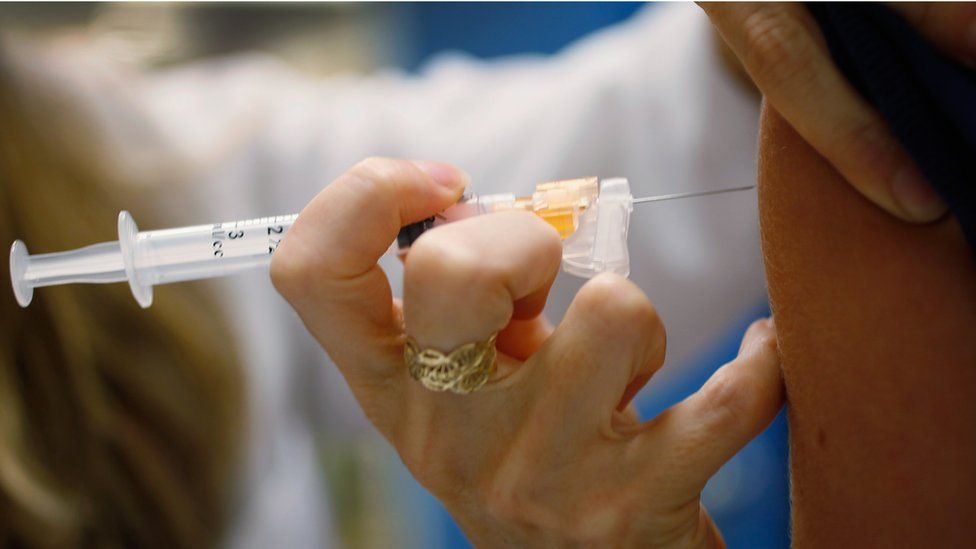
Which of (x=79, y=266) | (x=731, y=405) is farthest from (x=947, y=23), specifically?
(x=79, y=266)

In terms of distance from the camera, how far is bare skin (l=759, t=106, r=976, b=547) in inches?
22.8

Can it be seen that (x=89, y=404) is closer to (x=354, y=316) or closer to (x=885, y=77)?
(x=354, y=316)

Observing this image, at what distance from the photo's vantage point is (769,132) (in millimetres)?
663

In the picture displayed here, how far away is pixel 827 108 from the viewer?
555mm

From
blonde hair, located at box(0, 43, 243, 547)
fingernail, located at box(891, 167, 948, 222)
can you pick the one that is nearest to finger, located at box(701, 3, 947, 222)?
fingernail, located at box(891, 167, 948, 222)

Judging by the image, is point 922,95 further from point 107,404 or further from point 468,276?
point 107,404

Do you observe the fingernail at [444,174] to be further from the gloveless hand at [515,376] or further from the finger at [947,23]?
the finger at [947,23]

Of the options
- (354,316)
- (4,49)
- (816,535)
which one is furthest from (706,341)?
(4,49)

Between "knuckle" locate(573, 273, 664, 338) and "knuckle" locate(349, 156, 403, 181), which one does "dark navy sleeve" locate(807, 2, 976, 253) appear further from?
"knuckle" locate(349, 156, 403, 181)

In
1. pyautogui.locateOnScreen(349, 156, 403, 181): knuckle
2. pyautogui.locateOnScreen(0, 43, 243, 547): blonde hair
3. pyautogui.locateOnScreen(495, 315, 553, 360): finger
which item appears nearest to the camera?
pyautogui.locateOnScreen(349, 156, 403, 181): knuckle

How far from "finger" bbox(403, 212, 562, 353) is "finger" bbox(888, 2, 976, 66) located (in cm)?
33

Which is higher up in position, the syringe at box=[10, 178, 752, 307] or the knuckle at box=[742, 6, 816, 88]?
the syringe at box=[10, 178, 752, 307]

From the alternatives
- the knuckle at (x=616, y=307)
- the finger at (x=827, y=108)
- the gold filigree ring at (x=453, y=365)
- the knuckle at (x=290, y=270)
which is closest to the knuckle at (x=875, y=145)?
the finger at (x=827, y=108)

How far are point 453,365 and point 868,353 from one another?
359mm
